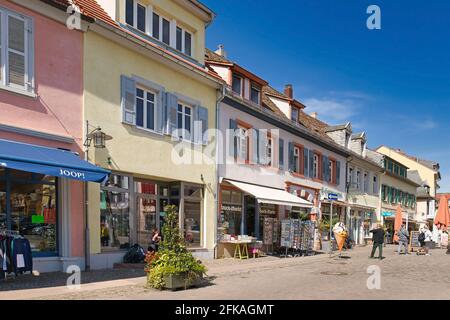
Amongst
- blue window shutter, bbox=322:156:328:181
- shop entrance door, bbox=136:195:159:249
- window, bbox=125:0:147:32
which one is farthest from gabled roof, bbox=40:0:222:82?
blue window shutter, bbox=322:156:328:181

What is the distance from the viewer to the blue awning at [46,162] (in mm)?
8661

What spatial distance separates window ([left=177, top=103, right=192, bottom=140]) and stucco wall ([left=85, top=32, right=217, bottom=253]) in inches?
20.3

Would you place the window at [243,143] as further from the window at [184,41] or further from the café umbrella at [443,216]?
the café umbrella at [443,216]

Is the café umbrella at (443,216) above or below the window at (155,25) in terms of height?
below

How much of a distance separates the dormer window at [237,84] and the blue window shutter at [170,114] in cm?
446

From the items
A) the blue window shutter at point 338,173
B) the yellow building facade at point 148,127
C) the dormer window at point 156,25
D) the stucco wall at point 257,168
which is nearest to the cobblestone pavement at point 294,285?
the yellow building facade at point 148,127

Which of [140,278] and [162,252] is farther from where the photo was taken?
[140,278]

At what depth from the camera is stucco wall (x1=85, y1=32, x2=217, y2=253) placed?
1191 cm

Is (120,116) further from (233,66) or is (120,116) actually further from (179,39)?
(233,66)

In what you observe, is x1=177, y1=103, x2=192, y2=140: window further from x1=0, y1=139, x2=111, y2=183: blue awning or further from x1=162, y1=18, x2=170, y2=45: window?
x1=0, y1=139, x2=111, y2=183: blue awning

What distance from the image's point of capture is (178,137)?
1508 centimetres
